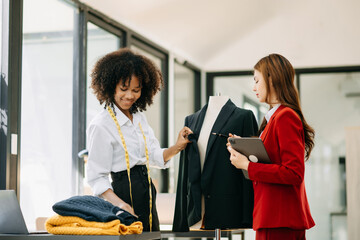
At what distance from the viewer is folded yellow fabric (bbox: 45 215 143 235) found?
1771 mm

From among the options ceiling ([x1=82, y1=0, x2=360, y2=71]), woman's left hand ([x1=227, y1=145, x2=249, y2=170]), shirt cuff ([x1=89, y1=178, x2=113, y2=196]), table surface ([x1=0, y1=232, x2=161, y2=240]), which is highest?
ceiling ([x1=82, y1=0, x2=360, y2=71])

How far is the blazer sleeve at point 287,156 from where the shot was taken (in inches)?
85.0

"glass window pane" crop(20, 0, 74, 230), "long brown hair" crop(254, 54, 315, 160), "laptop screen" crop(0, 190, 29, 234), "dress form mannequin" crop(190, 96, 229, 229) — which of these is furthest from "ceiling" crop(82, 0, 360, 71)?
"laptop screen" crop(0, 190, 29, 234)

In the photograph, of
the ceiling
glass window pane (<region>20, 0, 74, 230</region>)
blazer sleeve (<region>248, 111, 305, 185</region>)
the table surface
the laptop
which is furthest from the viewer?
the ceiling

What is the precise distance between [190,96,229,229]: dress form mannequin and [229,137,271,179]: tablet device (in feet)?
1.36

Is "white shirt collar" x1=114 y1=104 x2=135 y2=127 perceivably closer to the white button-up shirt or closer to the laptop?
the white button-up shirt

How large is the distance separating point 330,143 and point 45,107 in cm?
387

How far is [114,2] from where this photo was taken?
466 cm

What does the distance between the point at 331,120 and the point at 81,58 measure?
3.49 m

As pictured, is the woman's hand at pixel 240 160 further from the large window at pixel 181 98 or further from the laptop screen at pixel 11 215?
the large window at pixel 181 98

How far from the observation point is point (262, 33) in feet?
22.6

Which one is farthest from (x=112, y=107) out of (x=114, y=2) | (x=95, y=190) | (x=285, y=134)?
(x=114, y=2)

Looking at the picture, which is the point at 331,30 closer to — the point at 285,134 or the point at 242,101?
the point at 242,101

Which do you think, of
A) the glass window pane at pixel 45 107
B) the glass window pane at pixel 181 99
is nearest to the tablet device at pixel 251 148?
the glass window pane at pixel 45 107
